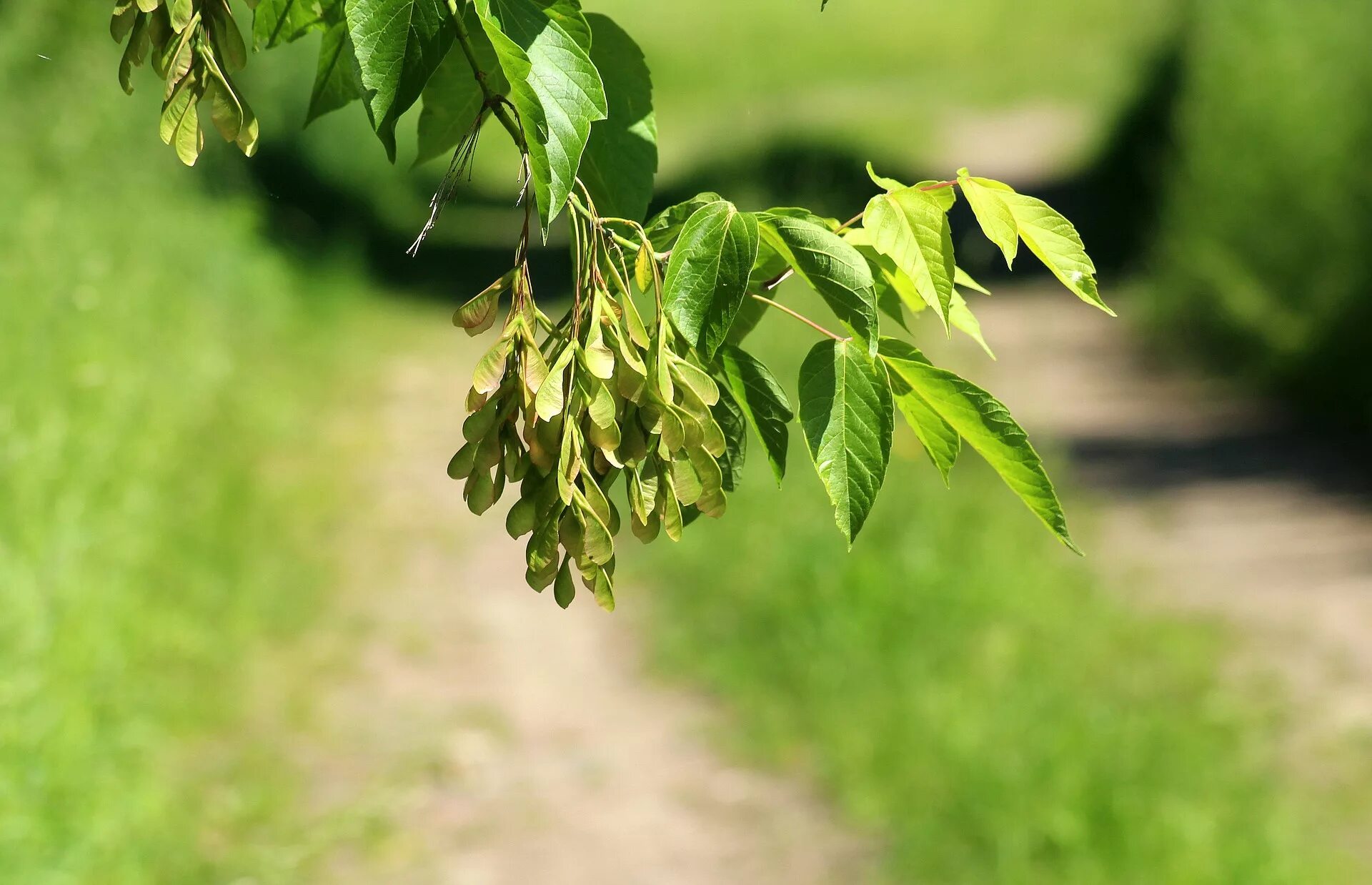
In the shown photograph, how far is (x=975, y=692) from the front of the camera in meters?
3.91

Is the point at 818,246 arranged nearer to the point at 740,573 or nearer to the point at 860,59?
the point at 740,573

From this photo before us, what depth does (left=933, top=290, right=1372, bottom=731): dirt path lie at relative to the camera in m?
4.89

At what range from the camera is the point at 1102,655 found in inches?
171

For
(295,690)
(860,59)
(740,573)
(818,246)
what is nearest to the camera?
(818,246)

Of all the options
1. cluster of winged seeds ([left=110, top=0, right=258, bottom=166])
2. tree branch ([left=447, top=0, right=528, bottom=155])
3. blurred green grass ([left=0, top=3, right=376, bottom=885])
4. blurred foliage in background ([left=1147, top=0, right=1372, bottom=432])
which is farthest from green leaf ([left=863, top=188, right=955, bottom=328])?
blurred foliage in background ([left=1147, top=0, right=1372, bottom=432])

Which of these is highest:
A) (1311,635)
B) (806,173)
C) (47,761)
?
(47,761)

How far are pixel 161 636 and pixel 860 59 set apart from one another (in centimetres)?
1412

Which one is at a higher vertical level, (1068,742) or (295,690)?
(1068,742)

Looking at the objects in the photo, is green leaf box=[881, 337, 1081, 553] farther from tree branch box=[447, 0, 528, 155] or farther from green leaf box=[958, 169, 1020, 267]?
tree branch box=[447, 0, 528, 155]

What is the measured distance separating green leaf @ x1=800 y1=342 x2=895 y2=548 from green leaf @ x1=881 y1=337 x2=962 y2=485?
3cm

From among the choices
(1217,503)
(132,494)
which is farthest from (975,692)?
(1217,503)

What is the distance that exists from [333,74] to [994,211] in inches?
19.5

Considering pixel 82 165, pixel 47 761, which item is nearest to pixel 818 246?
pixel 47 761

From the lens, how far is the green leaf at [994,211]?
861mm
